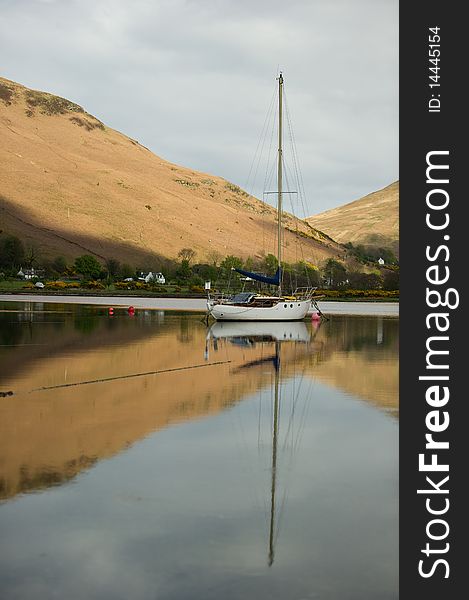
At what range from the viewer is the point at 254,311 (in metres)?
51.1

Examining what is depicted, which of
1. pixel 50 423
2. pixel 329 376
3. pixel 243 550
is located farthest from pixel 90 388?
pixel 243 550

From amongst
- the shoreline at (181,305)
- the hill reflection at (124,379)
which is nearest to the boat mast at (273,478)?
the hill reflection at (124,379)

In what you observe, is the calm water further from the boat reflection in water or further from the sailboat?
the sailboat

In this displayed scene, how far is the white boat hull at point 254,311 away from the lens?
5078cm

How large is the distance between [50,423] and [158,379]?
21.7ft

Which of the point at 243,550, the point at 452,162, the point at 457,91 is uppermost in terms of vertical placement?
the point at 457,91

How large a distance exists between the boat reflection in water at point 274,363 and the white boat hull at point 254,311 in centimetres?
41

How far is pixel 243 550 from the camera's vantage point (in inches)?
335

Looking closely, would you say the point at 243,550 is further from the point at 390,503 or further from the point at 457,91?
the point at 457,91

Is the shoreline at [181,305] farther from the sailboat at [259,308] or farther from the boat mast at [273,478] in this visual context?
the boat mast at [273,478]

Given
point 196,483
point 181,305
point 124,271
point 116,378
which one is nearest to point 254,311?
point 116,378

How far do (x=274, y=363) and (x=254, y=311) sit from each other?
25361mm

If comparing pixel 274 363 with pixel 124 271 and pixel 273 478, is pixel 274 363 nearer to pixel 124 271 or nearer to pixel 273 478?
pixel 273 478

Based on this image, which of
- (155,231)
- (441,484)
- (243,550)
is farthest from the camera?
(155,231)
